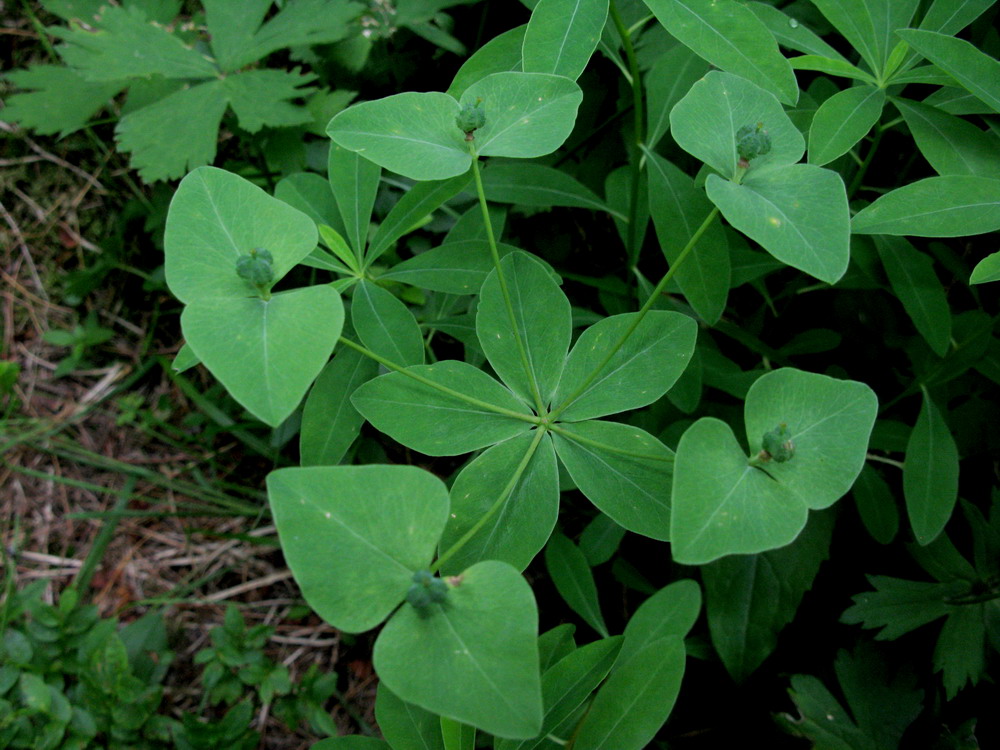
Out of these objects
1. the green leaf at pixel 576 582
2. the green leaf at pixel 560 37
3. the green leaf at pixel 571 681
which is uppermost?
the green leaf at pixel 560 37

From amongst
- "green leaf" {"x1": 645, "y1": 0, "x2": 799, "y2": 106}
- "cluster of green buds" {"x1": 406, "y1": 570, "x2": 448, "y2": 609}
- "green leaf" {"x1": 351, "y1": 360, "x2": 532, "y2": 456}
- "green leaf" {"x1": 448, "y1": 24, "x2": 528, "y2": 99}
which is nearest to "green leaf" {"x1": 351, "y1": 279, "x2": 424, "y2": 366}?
"green leaf" {"x1": 351, "y1": 360, "x2": 532, "y2": 456}

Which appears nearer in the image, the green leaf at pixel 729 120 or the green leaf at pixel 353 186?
the green leaf at pixel 729 120

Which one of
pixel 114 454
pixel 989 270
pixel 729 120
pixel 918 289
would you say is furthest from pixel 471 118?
pixel 114 454

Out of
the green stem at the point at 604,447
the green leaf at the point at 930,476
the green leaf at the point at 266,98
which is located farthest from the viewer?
the green leaf at the point at 266,98

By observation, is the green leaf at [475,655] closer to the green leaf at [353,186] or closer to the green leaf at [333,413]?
the green leaf at [333,413]

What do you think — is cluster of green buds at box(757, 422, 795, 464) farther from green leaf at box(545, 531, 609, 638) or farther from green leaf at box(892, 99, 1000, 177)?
green leaf at box(545, 531, 609, 638)

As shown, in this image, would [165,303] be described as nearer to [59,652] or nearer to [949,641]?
[59,652]

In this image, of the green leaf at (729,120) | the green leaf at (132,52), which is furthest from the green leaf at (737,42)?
the green leaf at (132,52)
